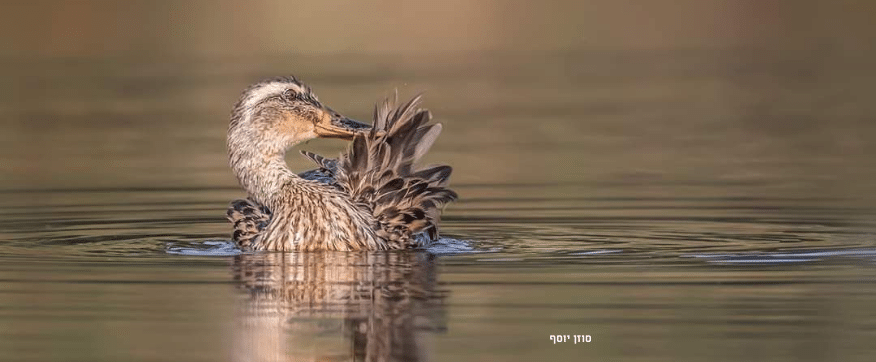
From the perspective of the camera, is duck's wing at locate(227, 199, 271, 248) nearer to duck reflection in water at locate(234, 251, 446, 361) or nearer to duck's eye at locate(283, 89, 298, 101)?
duck reflection in water at locate(234, 251, 446, 361)

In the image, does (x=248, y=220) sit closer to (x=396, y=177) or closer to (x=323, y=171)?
(x=323, y=171)

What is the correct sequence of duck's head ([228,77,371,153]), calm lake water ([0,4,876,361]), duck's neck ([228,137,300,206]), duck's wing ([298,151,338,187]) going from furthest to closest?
duck's wing ([298,151,338,187]) < duck's head ([228,77,371,153]) < duck's neck ([228,137,300,206]) < calm lake water ([0,4,876,361])

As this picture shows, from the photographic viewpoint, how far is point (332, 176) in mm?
15469

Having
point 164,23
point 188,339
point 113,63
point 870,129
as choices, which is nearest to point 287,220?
point 188,339

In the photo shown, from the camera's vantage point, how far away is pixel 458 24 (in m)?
45.1

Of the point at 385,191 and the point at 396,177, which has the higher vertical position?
the point at 396,177

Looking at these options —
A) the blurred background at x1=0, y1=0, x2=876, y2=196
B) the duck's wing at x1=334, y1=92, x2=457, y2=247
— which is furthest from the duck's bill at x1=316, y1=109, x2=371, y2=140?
the blurred background at x1=0, y1=0, x2=876, y2=196

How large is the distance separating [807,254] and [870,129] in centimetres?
1038

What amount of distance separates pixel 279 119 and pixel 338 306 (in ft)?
11.0

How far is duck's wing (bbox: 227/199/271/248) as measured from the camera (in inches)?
583

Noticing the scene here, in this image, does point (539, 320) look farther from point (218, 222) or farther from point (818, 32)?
point (818, 32)

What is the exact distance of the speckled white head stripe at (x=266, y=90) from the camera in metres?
15.0

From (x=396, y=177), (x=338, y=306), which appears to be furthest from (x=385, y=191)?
(x=338, y=306)

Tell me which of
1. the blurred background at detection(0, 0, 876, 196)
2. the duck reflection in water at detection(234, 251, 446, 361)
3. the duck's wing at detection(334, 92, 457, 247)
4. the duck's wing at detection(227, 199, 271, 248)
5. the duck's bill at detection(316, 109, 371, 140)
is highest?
the blurred background at detection(0, 0, 876, 196)
